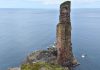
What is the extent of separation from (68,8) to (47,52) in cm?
1483

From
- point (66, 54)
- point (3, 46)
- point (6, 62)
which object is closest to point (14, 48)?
point (3, 46)

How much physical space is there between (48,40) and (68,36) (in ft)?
315

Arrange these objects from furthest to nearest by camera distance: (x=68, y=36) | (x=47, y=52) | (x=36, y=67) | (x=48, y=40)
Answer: (x=48, y=40), (x=47, y=52), (x=68, y=36), (x=36, y=67)

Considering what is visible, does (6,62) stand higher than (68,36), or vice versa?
(68,36)

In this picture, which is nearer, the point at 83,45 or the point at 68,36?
the point at 68,36

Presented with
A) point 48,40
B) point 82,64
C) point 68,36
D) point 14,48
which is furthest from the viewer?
point 48,40

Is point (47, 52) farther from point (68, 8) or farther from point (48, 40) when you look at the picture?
point (48, 40)

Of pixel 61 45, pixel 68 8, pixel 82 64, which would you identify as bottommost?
pixel 82 64

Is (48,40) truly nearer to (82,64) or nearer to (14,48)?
(14,48)

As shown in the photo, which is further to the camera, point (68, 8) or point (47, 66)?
point (68, 8)

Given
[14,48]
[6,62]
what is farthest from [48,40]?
[6,62]

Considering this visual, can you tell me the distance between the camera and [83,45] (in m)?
135

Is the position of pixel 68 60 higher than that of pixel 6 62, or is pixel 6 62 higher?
pixel 68 60

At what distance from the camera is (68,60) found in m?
53.2
